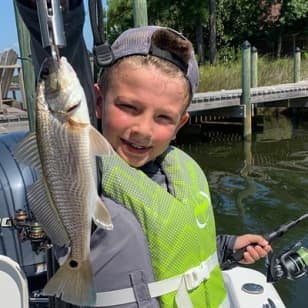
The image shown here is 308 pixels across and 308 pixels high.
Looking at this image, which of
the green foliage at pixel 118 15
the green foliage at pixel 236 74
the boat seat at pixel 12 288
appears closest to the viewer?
the boat seat at pixel 12 288

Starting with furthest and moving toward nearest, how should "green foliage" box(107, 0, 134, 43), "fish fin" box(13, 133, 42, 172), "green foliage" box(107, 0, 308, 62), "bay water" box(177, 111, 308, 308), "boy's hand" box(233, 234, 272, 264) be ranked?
"green foliage" box(107, 0, 134, 43), "green foliage" box(107, 0, 308, 62), "bay water" box(177, 111, 308, 308), "boy's hand" box(233, 234, 272, 264), "fish fin" box(13, 133, 42, 172)

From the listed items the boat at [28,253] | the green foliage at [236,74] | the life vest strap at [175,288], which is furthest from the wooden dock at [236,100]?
the life vest strap at [175,288]

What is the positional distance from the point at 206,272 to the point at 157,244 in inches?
13.0

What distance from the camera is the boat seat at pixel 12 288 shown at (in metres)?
2.17

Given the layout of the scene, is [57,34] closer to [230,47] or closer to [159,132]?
[159,132]

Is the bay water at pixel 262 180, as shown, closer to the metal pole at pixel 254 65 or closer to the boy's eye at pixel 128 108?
the metal pole at pixel 254 65

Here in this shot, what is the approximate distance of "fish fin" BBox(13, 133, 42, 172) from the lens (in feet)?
4.15

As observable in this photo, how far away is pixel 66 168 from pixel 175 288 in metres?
0.76

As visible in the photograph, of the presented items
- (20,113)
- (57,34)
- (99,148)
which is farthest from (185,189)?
(20,113)

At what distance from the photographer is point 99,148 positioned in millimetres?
1226

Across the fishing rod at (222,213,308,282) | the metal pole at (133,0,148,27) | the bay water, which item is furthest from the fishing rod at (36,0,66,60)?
the metal pole at (133,0,148,27)

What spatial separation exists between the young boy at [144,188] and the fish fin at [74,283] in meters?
0.23

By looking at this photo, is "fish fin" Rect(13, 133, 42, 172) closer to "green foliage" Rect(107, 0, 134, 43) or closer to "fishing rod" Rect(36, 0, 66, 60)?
"fishing rod" Rect(36, 0, 66, 60)

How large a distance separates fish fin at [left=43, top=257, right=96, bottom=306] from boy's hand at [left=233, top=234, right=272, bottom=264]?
120cm
